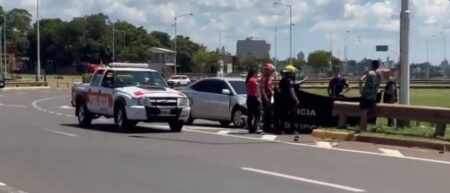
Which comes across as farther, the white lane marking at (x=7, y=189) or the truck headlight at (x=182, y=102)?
the truck headlight at (x=182, y=102)

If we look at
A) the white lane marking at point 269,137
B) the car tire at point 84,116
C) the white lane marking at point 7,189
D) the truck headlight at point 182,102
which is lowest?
the white lane marking at point 7,189

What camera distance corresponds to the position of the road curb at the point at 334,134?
2041 cm

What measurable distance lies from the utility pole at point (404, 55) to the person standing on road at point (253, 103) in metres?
3.66

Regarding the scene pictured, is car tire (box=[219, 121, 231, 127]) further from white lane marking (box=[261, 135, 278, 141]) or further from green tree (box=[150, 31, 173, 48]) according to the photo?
green tree (box=[150, 31, 173, 48])

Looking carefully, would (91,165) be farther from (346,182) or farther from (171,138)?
(171,138)

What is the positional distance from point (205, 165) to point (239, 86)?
36.8 feet

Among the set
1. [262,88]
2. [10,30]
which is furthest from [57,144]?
[10,30]

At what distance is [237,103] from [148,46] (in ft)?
407

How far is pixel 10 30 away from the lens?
173m

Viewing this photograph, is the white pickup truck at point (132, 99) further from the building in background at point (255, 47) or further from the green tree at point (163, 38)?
the green tree at point (163, 38)

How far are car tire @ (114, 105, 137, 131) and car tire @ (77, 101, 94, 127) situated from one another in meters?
2.21

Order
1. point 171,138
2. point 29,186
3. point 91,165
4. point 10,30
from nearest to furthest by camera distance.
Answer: point 29,186
point 91,165
point 171,138
point 10,30

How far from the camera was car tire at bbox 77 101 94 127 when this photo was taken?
84.9 feet

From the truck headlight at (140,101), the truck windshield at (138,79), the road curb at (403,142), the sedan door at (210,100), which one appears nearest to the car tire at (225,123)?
the sedan door at (210,100)
